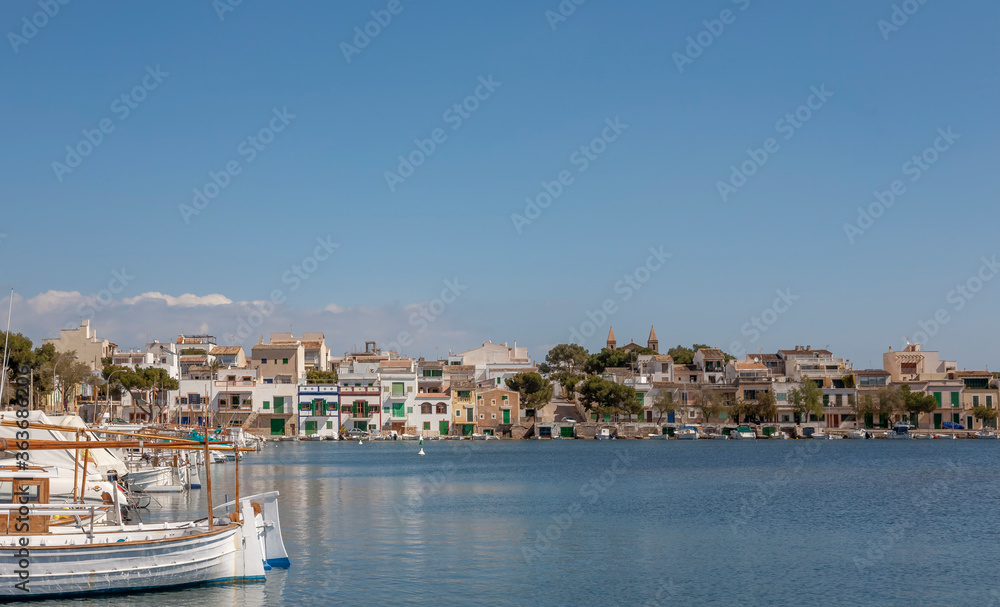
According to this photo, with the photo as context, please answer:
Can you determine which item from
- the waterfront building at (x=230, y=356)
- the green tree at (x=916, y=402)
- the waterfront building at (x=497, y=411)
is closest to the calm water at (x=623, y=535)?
the waterfront building at (x=497, y=411)

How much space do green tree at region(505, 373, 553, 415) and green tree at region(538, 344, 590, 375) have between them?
1597 cm

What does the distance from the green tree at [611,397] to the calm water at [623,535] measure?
43.3 metres

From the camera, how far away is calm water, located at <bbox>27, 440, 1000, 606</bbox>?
887 inches

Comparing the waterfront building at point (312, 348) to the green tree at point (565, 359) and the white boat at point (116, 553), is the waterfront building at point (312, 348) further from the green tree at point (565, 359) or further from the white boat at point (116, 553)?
the white boat at point (116, 553)

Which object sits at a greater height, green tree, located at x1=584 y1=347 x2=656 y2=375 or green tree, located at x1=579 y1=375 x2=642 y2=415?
green tree, located at x1=584 y1=347 x2=656 y2=375

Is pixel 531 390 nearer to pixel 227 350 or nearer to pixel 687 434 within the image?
pixel 687 434

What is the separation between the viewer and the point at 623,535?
31.6 m

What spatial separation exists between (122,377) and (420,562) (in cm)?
7618

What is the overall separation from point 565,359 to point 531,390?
17648 mm

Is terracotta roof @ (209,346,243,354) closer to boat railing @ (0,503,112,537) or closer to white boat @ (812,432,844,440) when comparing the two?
white boat @ (812,432,844,440)

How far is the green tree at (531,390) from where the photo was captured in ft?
362

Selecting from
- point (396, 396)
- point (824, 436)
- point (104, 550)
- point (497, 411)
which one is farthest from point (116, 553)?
point (824, 436)

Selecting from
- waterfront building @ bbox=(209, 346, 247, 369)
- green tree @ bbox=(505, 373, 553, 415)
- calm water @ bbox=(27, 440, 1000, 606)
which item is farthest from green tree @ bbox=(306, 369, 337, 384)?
calm water @ bbox=(27, 440, 1000, 606)

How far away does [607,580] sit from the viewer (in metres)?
24.0
